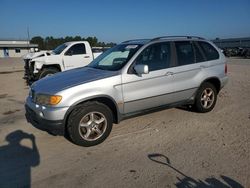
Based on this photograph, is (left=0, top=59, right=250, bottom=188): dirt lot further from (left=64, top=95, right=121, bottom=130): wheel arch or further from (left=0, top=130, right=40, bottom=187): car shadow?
(left=64, top=95, right=121, bottom=130): wheel arch

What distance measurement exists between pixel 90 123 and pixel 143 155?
1.09m

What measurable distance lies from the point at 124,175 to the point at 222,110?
389 centimetres

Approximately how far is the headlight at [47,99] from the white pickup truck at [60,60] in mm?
6904

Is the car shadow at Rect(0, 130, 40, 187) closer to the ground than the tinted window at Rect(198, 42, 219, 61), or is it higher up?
closer to the ground

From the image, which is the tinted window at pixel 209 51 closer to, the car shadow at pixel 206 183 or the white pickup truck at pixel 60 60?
the car shadow at pixel 206 183

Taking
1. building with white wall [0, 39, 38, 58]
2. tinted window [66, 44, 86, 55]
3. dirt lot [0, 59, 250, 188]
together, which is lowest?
dirt lot [0, 59, 250, 188]

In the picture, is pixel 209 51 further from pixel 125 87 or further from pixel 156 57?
pixel 125 87

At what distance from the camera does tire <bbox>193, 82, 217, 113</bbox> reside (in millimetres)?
6043

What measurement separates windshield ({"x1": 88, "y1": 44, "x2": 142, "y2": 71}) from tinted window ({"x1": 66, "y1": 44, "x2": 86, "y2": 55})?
241 inches

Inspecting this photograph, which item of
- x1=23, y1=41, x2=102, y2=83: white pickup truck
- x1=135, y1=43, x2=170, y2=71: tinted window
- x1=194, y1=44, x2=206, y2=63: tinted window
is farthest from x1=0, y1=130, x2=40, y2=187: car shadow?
x1=23, y1=41, x2=102, y2=83: white pickup truck

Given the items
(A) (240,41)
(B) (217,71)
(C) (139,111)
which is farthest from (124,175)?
(A) (240,41)

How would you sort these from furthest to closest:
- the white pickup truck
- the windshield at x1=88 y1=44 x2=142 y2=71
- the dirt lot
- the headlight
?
the white pickup truck
the windshield at x1=88 y1=44 x2=142 y2=71
the headlight
the dirt lot

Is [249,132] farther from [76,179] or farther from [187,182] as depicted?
[76,179]

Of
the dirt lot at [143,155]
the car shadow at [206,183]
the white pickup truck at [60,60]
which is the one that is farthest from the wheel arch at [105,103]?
the white pickup truck at [60,60]
